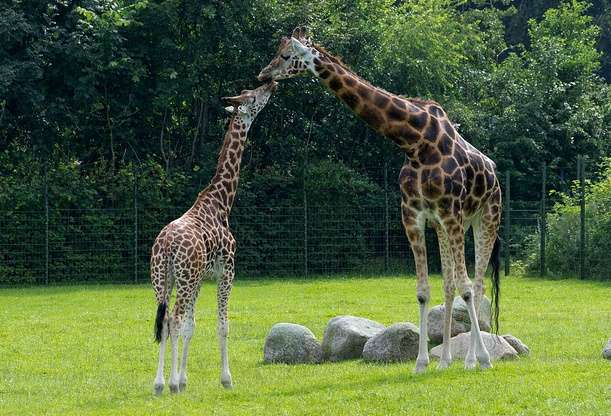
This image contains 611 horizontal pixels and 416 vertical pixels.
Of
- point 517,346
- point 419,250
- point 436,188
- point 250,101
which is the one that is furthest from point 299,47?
point 517,346

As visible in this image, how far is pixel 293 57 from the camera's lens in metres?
12.7

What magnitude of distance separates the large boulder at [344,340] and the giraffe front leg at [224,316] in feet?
8.16

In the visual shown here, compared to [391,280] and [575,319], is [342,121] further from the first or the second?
[575,319]

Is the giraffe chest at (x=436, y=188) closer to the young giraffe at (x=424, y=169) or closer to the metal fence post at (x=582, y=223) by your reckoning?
the young giraffe at (x=424, y=169)

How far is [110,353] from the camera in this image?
15.6 metres

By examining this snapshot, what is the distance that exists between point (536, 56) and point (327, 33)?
951cm

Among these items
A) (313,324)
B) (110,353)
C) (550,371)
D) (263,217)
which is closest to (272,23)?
(263,217)

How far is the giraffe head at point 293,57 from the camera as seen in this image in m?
12.6

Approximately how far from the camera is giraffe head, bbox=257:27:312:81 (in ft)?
41.2

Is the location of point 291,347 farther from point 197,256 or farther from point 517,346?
point 197,256

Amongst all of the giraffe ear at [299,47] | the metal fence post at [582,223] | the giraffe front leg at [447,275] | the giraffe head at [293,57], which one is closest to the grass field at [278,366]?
the giraffe front leg at [447,275]

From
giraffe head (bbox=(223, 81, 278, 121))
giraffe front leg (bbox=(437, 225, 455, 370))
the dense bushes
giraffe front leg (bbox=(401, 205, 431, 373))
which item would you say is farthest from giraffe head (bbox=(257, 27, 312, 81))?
the dense bushes

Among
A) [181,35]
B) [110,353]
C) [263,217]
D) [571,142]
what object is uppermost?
[181,35]

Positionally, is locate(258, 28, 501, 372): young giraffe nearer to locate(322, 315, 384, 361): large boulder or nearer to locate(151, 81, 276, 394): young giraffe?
locate(151, 81, 276, 394): young giraffe
